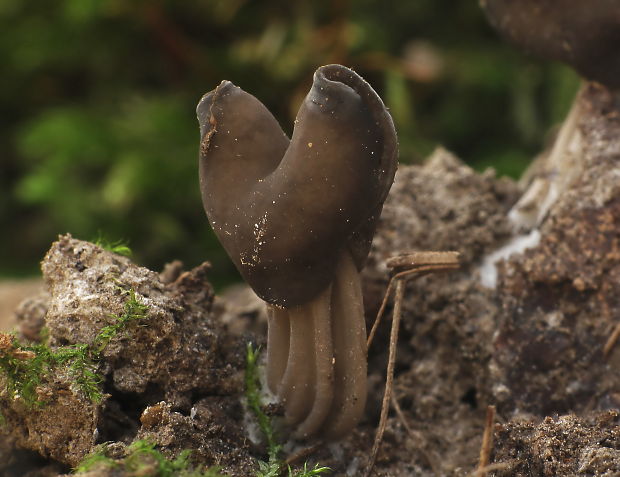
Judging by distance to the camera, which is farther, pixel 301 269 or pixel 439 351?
pixel 439 351

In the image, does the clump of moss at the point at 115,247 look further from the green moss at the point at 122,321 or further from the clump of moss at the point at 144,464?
the clump of moss at the point at 144,464

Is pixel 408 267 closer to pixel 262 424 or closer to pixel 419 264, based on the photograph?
pixel 419 264

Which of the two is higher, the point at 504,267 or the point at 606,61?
the point at 606,61

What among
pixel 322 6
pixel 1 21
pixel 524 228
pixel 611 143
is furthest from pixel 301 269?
pixel 1 21

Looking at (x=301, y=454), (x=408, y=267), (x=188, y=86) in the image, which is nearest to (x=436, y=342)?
(x=408, y=267)

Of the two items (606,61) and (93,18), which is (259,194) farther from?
(93,18)

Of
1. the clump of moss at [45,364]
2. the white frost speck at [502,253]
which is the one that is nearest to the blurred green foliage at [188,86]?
the white frost speck at [502,253]

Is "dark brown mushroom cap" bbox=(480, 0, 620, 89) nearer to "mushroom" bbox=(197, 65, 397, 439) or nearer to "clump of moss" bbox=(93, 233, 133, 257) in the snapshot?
"mushroom" bbox=(197, 65, 397, 439)
